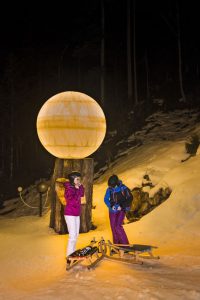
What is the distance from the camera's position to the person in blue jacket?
7.41 meters

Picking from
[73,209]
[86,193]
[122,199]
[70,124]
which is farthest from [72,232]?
[86,193]

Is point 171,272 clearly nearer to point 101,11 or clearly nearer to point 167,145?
point 167,145

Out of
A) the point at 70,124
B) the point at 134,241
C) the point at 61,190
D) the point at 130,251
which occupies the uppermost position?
the point at 70,124

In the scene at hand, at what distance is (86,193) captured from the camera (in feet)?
31.5

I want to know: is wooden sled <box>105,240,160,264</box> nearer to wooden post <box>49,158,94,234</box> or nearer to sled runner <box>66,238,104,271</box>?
sled runner <box>66,238,104,271</box>

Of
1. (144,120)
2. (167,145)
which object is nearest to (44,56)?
(144,120)

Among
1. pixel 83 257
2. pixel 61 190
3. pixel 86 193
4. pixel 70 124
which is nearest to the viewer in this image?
pixel 83 257

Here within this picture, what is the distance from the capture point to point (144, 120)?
20.7 m

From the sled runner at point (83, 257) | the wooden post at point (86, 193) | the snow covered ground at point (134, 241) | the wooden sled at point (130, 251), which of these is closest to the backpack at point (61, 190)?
the wooden post at point (86, 193)

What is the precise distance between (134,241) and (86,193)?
1904 millimetres

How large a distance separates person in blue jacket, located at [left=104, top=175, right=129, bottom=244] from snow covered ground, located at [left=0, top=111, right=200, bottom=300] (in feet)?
3.04

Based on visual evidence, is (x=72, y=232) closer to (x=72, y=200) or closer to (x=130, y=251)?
(x=72, y=200)

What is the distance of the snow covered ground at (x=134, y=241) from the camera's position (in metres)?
5.04

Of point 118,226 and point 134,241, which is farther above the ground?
point 118,226
